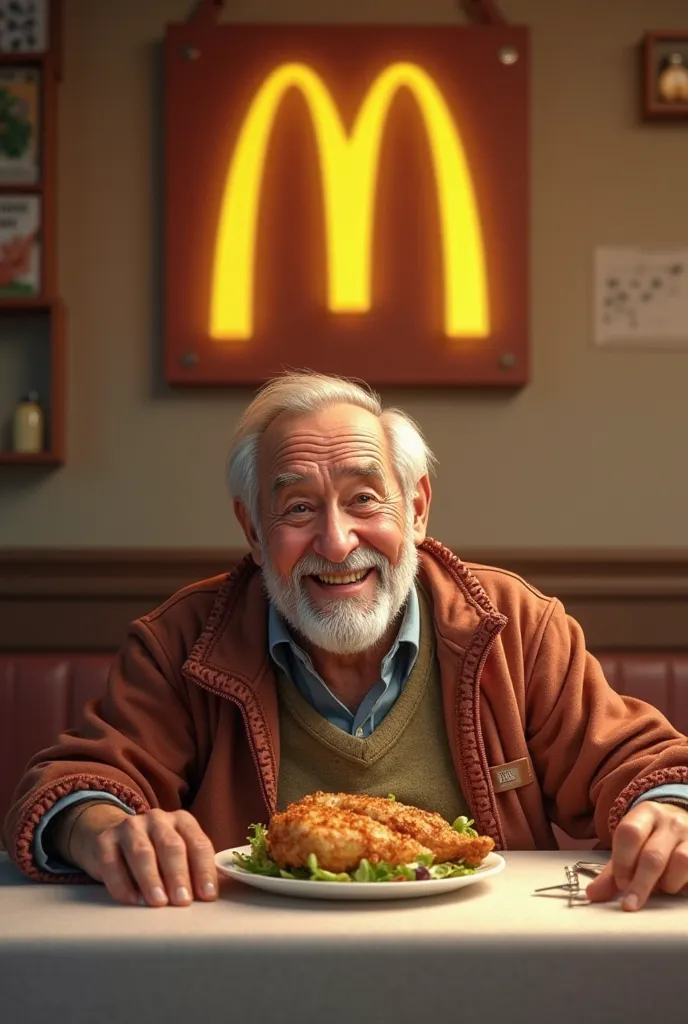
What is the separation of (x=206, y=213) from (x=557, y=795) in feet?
5.86

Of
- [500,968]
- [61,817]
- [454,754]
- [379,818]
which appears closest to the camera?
[500,968]

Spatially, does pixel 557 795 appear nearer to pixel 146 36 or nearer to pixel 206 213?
pixel 206 213

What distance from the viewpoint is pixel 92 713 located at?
80.1 inches

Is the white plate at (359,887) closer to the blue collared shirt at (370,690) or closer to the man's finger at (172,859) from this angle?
the man's finger at (172,859)

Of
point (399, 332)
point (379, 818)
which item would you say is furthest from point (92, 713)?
point (399, 332)

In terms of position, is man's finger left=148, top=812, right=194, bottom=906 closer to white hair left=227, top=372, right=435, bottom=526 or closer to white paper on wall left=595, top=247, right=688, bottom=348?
white hair left=227, top=372, right=435, bottom=526

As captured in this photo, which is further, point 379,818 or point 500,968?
point 379,818

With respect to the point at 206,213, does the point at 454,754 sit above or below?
below

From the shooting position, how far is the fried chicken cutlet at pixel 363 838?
141 centimetres

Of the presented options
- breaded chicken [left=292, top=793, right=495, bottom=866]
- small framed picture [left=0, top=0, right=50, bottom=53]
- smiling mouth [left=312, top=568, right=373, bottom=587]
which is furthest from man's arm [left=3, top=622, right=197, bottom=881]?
small framed picture [left=0, top=0, right=50, bottom=53]

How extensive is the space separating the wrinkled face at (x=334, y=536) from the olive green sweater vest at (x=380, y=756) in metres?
0.12

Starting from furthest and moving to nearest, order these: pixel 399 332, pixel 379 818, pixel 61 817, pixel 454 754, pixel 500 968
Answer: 1. pixel 399 332
2. pixel 454 754
3. pixel 61 817
4. pixel 379 818
5. pixel 500 968

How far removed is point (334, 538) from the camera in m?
2.00

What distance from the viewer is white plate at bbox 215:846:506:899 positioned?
1.35m
